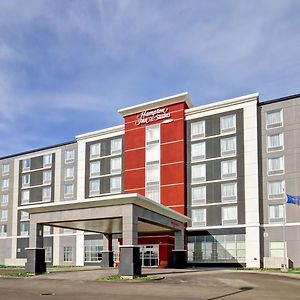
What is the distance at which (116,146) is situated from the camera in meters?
71.2

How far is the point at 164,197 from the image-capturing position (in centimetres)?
6322

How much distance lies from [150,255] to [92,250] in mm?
13237

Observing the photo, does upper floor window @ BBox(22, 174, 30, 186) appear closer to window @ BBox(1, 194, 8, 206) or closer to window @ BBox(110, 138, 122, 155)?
window @ BBox(1, 194, 8, 206)

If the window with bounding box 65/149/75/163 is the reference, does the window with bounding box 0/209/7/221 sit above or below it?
below

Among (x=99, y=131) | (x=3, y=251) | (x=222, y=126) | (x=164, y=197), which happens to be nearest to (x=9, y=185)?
(x=3, y=251)

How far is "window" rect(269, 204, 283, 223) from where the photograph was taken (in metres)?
55.5

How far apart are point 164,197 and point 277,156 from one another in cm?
1640

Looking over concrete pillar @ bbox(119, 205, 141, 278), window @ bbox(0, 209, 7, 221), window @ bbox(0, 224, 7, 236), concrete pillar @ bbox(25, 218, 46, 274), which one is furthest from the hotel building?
concrete pillar @ bbox(119, 205, 141, 278)

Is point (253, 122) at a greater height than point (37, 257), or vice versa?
point (253, 122)

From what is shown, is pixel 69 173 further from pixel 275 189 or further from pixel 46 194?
pixel 275 189

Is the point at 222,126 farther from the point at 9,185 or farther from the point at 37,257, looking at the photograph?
the point at 9,185

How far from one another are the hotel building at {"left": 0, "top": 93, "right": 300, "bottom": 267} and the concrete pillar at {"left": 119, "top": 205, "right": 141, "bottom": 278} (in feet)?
47.7

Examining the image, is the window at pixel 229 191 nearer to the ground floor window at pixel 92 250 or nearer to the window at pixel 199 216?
the window at pixel 199 216

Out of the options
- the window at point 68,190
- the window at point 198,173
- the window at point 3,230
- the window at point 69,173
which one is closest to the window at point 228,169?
the window at point 198,173
